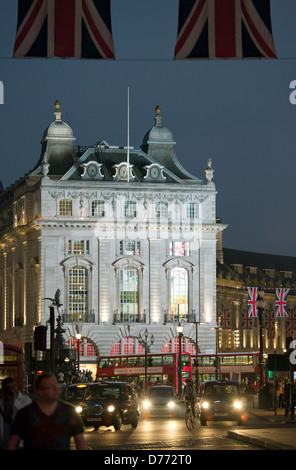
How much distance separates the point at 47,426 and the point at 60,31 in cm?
1649

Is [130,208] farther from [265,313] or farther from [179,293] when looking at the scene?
[265,313]

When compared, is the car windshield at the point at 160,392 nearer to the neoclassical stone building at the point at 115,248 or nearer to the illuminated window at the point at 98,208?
the neoclassical stone building at the point at 115,248

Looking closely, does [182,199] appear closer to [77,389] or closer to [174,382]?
[174,382]

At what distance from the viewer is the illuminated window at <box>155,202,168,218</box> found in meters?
132

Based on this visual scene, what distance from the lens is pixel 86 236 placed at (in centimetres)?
12862

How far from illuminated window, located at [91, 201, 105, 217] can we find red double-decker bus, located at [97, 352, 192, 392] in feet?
87.9

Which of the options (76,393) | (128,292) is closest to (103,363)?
(128,292)

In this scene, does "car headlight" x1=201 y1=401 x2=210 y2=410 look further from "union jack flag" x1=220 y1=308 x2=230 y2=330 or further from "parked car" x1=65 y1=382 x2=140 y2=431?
"union jack flag" x1=220 y1=308 x2=230 y2=330

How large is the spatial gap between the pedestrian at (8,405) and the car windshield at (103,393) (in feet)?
71.9

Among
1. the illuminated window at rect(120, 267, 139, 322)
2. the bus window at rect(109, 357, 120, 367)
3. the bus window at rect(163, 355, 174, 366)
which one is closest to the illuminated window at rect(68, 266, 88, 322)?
the illuminated window at rect(120, 267, 139, 322)

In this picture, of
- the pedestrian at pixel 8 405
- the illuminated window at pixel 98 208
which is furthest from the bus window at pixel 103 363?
the pedestrian at pixel 8 405

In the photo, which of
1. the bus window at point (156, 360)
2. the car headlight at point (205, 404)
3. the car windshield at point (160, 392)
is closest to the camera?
the car headlight at point (205, 404)

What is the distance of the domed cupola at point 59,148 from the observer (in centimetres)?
13262
